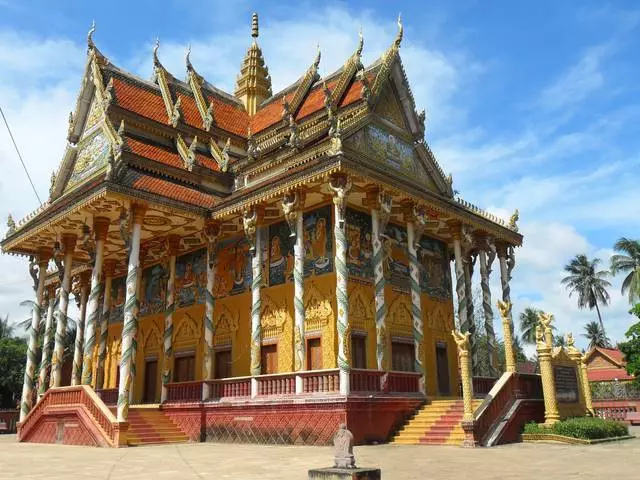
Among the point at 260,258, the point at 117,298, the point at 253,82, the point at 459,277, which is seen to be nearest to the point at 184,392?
the point at 260,258

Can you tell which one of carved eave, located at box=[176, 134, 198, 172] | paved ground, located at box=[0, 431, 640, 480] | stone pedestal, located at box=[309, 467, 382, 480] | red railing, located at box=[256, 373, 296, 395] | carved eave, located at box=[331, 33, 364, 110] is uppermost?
carved eave, located at box=[331, 33, 364, 110]

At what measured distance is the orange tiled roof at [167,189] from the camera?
16938mm

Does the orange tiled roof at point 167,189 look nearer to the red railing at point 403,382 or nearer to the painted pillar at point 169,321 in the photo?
the painted pillar at point 169,321

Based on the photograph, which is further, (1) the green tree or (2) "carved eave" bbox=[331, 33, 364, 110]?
(1) the green tree

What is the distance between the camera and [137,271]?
15.9m

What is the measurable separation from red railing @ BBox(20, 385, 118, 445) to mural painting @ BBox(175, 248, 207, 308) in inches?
213

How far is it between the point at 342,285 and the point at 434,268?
23.9 ft

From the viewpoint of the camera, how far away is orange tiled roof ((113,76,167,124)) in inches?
816

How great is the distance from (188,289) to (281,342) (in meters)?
5.42

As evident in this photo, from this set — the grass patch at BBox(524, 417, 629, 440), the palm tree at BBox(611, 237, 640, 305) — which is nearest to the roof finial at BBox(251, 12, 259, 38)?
the grass patch at BBox(524, 417, 629, 440)

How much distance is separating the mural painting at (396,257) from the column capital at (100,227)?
8.59m

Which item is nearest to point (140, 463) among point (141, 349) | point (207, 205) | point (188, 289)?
point (207, 205)

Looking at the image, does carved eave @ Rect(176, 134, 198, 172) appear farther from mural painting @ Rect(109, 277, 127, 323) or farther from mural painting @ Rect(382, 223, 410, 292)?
mural painting @ Rect(382, 223, 410, 292)

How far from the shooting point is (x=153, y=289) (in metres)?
22.5
